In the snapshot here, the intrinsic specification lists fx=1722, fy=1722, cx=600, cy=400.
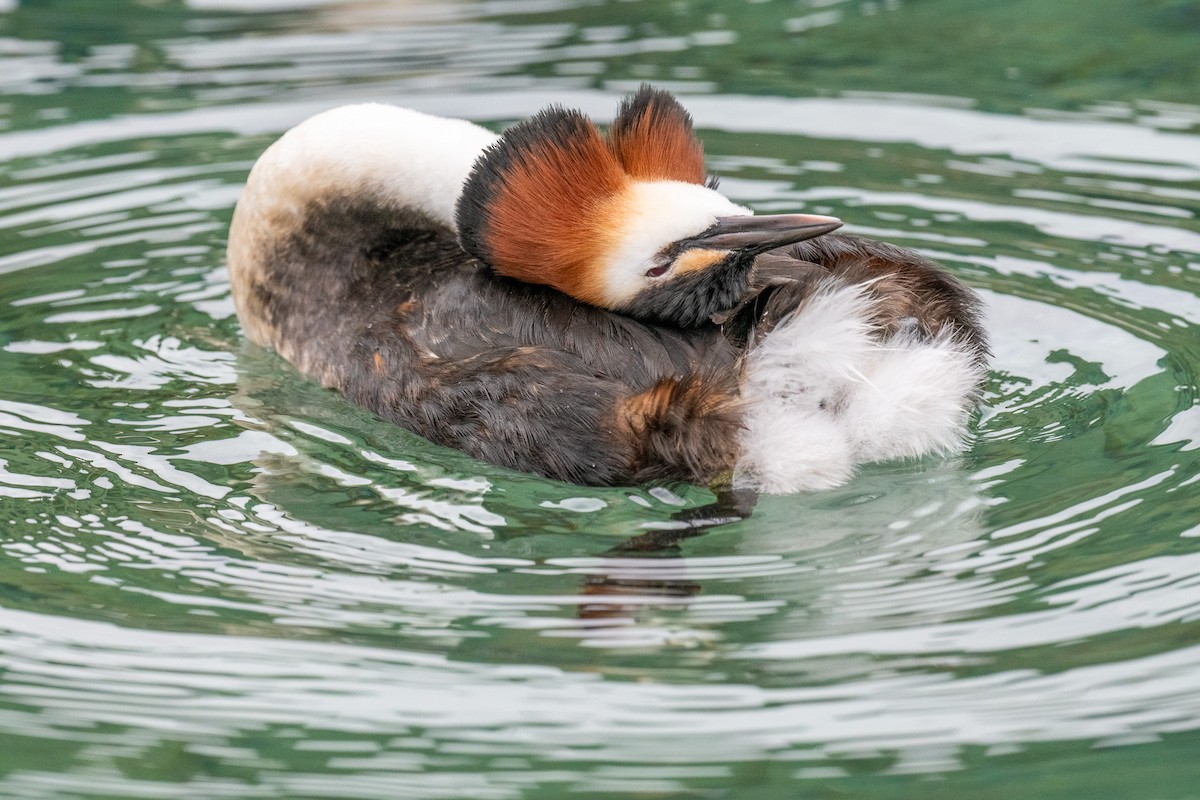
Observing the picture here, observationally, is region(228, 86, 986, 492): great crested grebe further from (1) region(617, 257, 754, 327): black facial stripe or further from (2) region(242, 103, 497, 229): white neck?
(2) region(242, 103, 497, 229): white neck

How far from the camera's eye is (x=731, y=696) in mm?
3299

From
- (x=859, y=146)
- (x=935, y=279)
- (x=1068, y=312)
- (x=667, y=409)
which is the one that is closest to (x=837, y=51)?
(x=859, y=146)

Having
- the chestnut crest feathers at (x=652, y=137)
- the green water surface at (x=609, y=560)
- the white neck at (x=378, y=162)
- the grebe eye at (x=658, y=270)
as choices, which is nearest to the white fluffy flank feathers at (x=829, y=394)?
the green water surface at (x=609, y=560)

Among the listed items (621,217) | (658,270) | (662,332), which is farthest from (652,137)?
(662,332)

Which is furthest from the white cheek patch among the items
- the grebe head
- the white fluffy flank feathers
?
the white fluffy flank feathers

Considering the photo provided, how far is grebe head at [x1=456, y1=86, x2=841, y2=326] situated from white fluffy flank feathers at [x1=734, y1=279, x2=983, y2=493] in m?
0.19

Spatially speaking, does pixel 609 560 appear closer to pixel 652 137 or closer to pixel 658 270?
pixel 658 270

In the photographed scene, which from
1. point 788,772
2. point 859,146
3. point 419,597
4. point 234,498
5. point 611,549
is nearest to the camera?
point 788,772

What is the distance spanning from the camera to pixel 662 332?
167 inches

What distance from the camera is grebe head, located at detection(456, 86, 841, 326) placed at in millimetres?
4168

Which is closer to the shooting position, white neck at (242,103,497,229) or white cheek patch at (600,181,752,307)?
white cheek patch at (600,181,752,307)

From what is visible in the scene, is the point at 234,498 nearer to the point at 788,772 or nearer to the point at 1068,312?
the point at 788,772

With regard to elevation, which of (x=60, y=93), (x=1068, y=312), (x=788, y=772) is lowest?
(x=788, y=772)

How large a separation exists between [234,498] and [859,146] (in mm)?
3626
